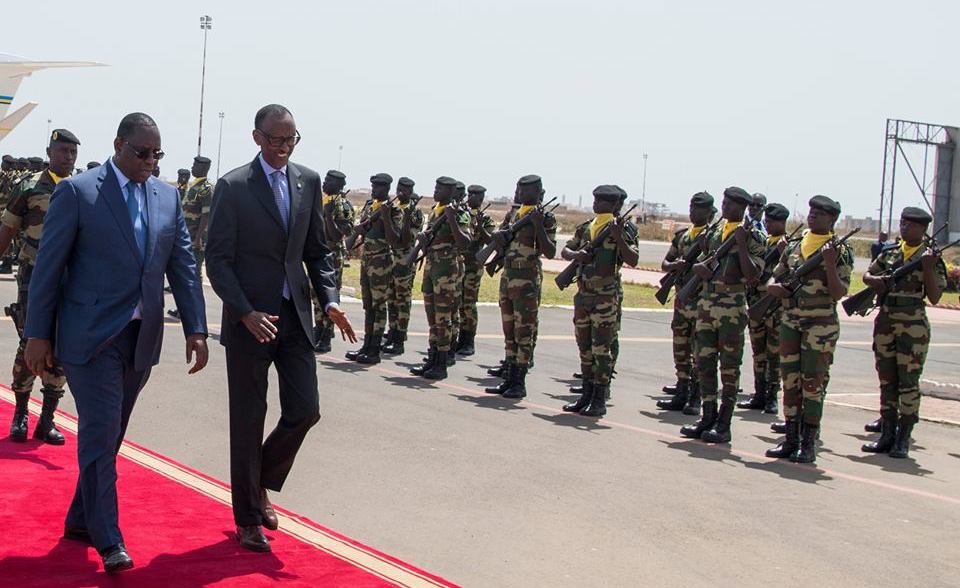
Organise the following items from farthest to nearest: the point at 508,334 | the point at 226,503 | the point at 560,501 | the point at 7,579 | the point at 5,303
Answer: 1. the point at 5,303
2. the point at 508,334
3. the point at 560,501
4. the point at 226,503
5. the point at 7,579

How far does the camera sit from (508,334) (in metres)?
12.2

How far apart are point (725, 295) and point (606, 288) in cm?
131

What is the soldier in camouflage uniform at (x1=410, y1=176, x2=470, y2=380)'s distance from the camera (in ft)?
42.1

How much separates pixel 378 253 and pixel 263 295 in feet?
27.7

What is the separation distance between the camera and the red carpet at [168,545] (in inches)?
200

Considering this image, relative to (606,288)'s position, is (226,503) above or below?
below

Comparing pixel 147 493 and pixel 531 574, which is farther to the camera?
pixel 147 493

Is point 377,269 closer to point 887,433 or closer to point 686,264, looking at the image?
point 686,264

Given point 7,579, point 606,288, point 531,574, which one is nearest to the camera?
point 7,579

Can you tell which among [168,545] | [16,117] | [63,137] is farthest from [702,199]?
[16,117]

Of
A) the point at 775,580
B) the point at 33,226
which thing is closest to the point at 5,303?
the point at 33,226

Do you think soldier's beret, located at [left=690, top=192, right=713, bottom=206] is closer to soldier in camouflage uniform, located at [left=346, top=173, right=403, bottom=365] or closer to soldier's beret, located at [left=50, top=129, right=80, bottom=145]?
soldier in camouflage uniform, located at [left=346, top=173, right=403, bottom=365]

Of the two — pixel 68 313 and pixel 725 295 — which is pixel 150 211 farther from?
pixel 725 295

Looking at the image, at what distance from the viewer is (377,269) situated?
14102 mm
